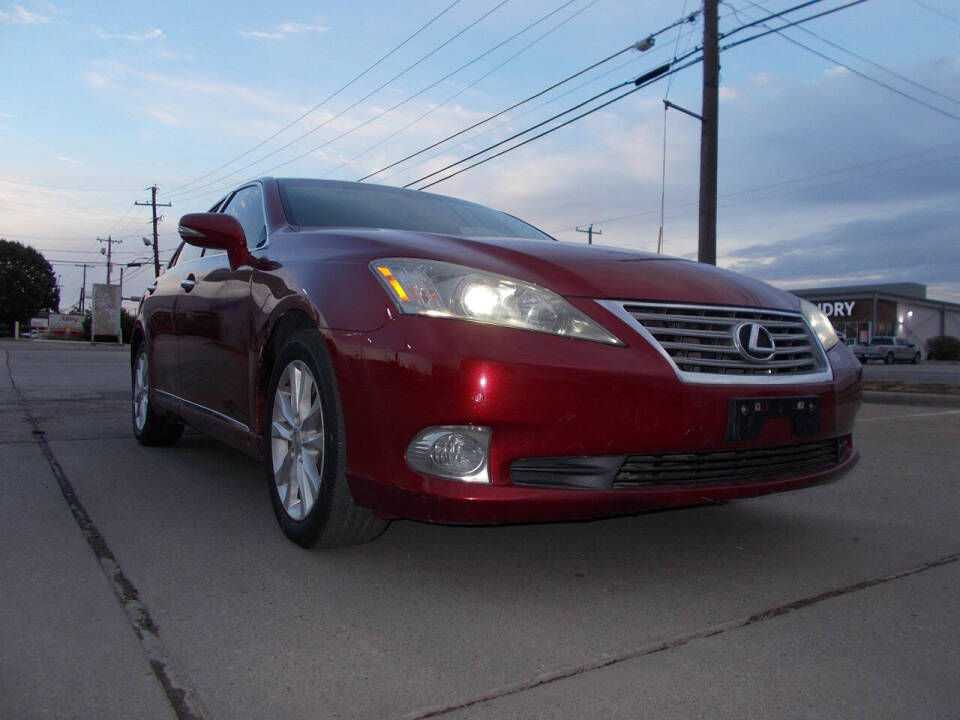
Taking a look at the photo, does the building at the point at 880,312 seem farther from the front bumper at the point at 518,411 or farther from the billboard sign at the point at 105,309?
the front bumper at the point at 518,411

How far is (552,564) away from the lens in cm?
289

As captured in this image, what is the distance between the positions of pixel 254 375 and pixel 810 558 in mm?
2286

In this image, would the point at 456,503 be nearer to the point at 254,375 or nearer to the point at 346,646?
the point at 346,646

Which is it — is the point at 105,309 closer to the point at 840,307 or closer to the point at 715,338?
the point at 715,338

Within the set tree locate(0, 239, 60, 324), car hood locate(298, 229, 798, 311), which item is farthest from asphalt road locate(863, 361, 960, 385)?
tree locate(0, 239, 60, 324)

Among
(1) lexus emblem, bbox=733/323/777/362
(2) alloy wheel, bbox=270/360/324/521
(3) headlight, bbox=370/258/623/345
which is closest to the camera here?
(3) headlight, bbox=370/258/623/345

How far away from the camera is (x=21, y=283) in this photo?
248 feet

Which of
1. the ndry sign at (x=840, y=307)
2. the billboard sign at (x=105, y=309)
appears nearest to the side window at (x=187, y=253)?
the billboard sign at (x=105, y=309)

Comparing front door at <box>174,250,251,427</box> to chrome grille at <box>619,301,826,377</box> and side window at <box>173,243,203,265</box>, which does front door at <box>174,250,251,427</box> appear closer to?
side window at <box>173,243,203,265</box>

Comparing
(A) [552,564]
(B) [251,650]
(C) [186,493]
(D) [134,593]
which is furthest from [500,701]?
(C) [186,493]

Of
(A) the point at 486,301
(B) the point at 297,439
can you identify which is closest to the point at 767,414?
(A) the point at 486,301

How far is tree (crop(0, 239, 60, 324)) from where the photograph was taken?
244 ft

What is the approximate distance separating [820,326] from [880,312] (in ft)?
187

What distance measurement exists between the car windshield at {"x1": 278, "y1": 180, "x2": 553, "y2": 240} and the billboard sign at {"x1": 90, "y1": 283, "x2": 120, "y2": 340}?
3994 centimetres
